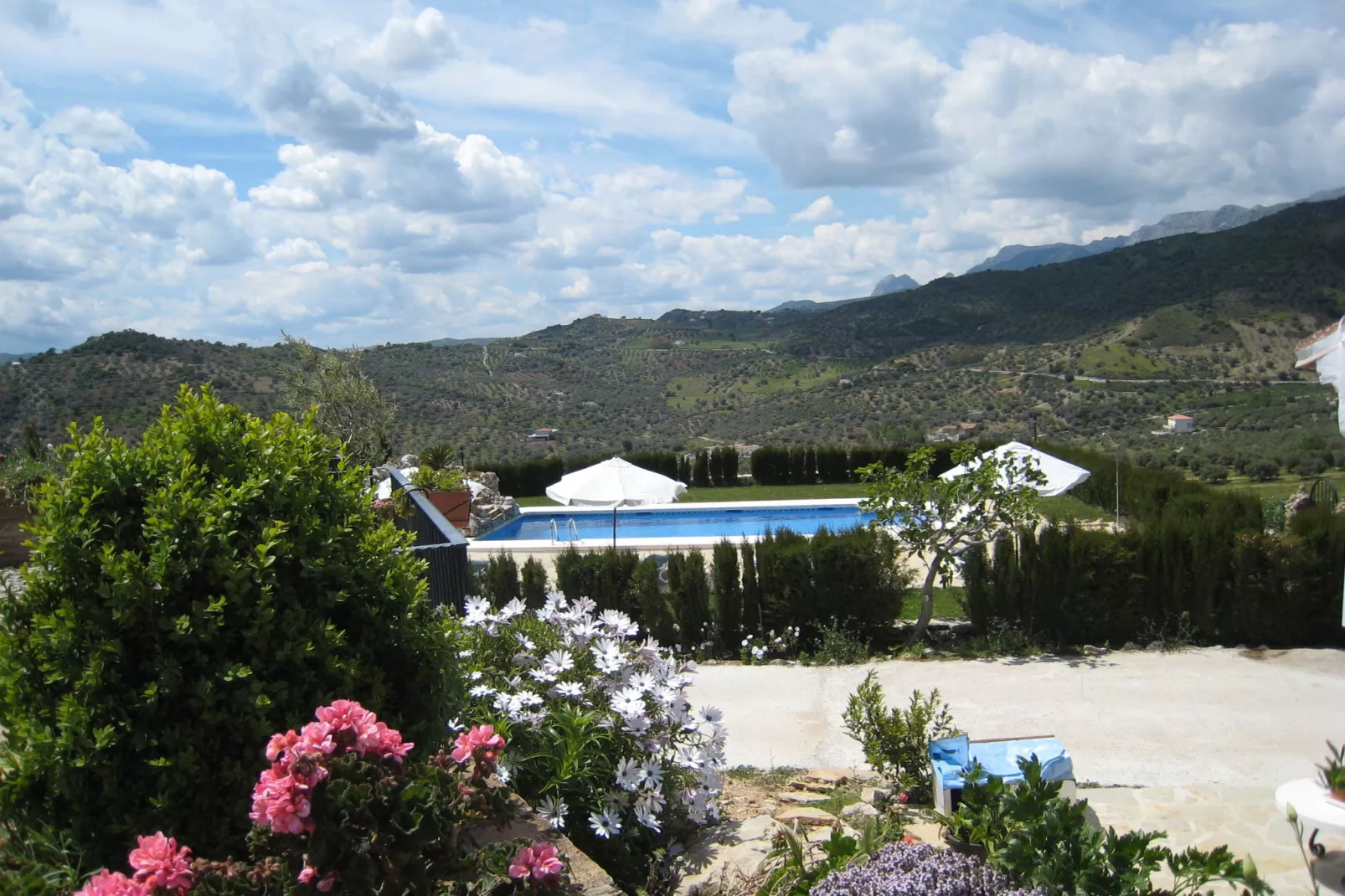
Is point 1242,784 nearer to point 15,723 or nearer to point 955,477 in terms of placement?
point 955,477

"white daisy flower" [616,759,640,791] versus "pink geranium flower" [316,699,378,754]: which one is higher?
"pink geranium flower" [316,699,378,754]

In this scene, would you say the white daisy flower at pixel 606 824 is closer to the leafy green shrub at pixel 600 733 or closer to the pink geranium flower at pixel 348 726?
the leafy green shrub at pixel 600 733

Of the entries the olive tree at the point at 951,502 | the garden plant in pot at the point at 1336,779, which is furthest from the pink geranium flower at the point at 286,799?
the olive tree at the point at 951,502

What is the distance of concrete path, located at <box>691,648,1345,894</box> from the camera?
476 centimetres

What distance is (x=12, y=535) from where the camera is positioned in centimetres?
1152

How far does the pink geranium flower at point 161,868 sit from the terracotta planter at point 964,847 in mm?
2425

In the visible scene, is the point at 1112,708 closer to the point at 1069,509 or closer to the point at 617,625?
the point at 617,625

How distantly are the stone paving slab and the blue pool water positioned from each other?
1254cm

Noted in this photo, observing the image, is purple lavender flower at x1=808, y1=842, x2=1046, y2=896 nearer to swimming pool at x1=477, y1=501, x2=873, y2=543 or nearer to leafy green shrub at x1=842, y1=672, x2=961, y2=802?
leafy green shrub at x1=842, y1=672, x2=961, y2=802

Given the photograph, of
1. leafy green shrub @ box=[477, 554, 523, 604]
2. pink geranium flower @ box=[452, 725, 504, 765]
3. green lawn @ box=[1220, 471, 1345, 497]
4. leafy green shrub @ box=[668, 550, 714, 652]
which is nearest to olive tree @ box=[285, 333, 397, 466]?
leafy green shrub @ box=[477, 554, 523, 604]

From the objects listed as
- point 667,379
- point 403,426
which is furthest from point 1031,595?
point 667,379

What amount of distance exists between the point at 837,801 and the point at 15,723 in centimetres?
344

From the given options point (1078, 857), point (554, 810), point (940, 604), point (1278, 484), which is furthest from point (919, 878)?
point (1278, 484)

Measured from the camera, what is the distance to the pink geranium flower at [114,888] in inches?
81.9
